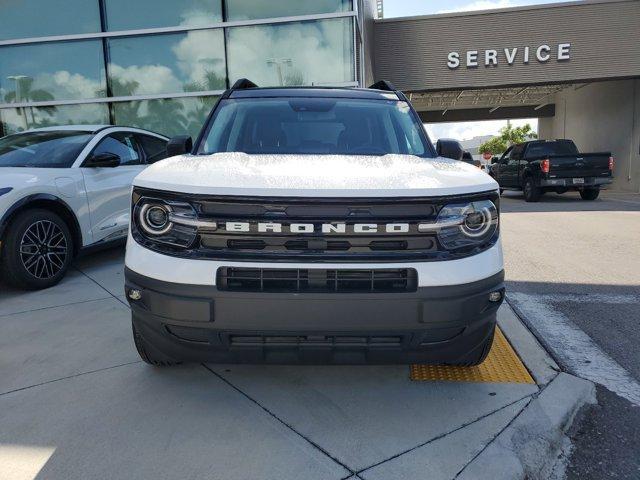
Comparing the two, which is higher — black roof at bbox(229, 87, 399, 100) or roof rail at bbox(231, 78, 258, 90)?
roof rail at bbox(231, 78, 258, 90)

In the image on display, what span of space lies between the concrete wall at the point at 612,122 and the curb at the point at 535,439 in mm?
18144

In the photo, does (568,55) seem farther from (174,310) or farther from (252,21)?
(174,310)

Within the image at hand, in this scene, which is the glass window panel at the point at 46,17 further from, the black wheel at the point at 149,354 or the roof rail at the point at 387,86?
the black wheel at the point at 149,354

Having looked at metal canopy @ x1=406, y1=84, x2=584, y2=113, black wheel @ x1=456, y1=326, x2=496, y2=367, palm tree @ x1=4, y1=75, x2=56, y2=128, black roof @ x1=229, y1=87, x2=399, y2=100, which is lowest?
black wheel @ x1=456, y1=326, x2=496, y2=367

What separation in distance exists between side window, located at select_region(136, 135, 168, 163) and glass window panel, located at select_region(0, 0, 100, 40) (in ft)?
19.2

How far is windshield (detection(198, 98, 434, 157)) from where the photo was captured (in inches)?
125

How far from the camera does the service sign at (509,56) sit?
1630cm

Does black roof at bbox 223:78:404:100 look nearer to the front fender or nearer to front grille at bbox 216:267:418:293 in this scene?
front grille at bbox 216:267:418:293

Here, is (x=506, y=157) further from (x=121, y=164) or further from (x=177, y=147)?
(x=177, y=147)

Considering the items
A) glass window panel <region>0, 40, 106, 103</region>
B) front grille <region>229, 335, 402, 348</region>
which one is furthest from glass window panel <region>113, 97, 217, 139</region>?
front grille <region>229, 335, 402, 348</region>

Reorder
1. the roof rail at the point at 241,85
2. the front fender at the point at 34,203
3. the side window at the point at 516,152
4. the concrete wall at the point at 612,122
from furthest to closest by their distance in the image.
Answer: the concrete wall at the point at 612,122 → the side window at the point at 516,152 → the front fender at the point at 34,203 → the roof rail at the point at 241,85

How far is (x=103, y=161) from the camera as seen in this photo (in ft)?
16.6

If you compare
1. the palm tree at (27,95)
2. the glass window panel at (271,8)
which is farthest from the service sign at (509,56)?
the palm tree at (27,95)

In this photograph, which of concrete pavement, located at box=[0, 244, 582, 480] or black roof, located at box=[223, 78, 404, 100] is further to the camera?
black roof, located at box=[223, 78, 404, 100]
